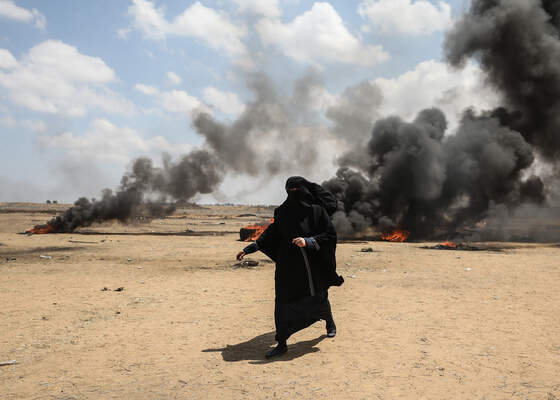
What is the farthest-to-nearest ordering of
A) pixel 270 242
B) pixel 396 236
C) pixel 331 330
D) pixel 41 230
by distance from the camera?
pixel 41 230 < pixel 396 236 < pixel 331 330 < pixel 270 242

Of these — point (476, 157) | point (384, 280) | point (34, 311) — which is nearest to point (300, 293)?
point (34, 311)

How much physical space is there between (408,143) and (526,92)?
884 cm

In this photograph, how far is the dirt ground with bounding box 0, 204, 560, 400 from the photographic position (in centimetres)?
423

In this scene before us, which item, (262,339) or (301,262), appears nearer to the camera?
(301,262)

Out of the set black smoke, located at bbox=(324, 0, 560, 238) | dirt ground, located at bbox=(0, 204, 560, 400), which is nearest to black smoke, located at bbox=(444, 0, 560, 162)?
black smoke, located at bbox=(324, 0, 560, 238)

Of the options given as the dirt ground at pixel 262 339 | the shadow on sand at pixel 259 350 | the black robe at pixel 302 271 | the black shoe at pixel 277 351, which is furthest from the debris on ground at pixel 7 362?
the black robe at pixel 302 271

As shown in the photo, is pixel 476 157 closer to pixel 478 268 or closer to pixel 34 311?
pixel 478 268

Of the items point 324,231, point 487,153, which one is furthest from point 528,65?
point 324,231

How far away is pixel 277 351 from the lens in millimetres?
5133

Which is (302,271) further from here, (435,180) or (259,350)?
(435,180)

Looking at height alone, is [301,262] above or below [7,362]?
above

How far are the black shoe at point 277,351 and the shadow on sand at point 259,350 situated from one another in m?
0.05

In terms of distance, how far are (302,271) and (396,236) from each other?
23483mm

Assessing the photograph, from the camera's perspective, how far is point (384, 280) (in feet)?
36.1
